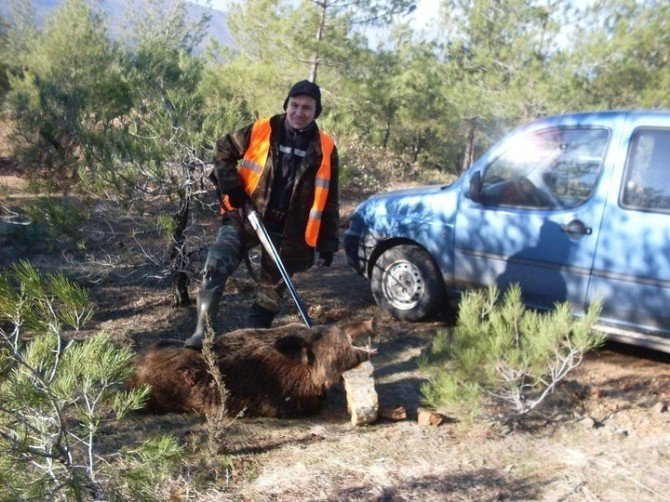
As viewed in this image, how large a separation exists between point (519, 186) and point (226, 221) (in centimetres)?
249

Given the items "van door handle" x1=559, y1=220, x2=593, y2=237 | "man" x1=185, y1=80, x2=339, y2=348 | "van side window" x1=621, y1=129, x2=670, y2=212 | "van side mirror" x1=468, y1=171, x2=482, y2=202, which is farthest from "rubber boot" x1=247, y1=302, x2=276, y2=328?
"van side window" x1=621, y1=129, x2=670, y2=212

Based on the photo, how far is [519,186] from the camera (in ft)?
15.3

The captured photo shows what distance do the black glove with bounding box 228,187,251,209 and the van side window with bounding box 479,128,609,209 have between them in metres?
2.10

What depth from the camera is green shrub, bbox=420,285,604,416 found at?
3135 millimetres

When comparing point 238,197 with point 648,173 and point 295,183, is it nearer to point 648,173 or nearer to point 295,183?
point 295,183

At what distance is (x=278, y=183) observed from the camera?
4.14 metres

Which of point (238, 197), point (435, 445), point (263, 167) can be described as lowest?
point (435, 445)

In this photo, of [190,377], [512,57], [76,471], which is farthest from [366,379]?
[512,57]

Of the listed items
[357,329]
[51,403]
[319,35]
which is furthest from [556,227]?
[319,35]

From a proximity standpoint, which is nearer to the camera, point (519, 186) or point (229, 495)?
point (229, 495)

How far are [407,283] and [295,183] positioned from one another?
1.78m

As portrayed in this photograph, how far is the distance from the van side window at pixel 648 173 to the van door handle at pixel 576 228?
0.31 m

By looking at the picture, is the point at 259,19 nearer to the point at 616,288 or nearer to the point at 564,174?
the point at 564,174

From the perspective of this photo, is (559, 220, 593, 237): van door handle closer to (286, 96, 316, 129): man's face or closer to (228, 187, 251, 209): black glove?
(286, 96, 316, 129): man's face
